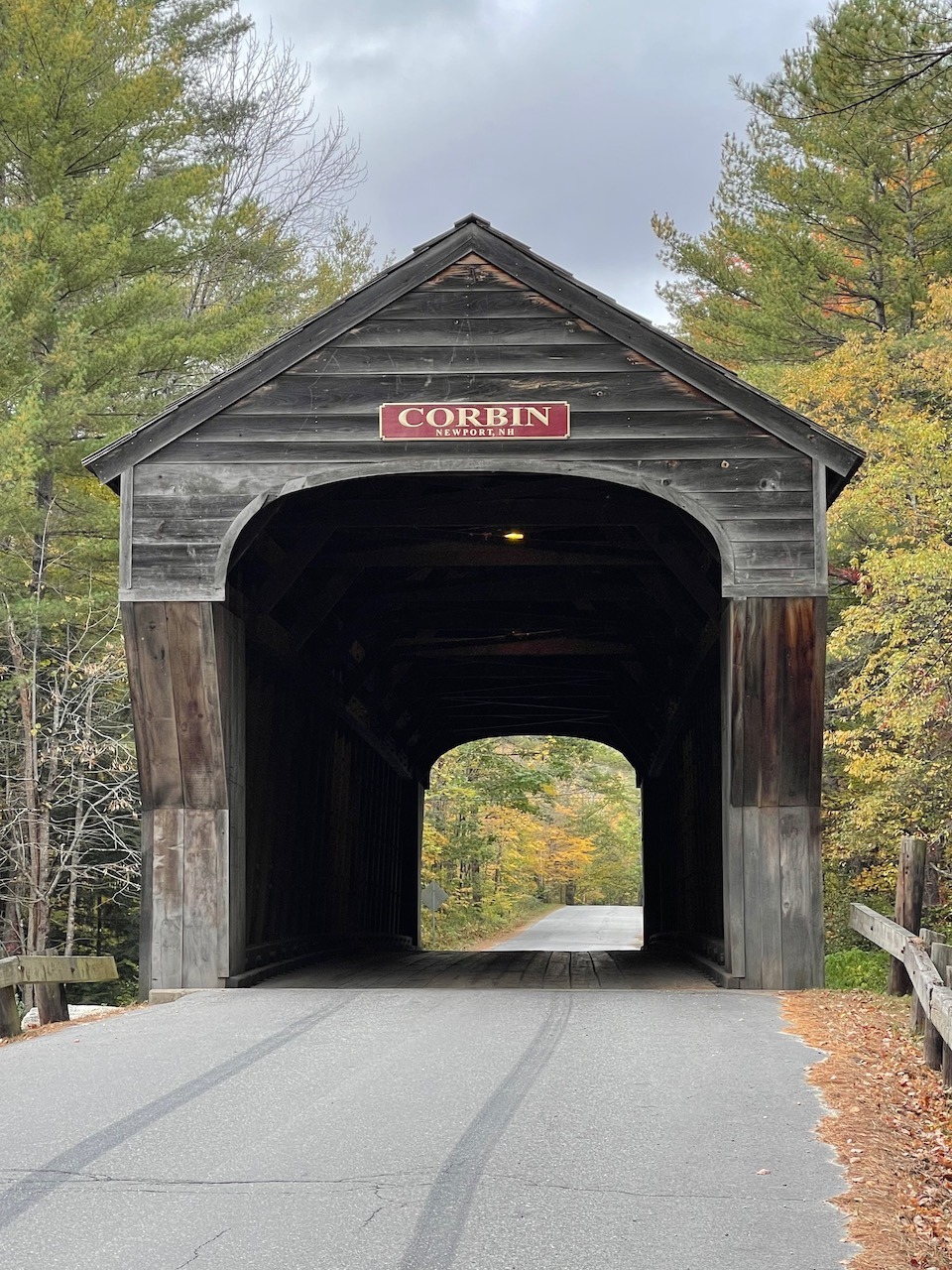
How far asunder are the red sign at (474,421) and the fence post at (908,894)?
3695 mm

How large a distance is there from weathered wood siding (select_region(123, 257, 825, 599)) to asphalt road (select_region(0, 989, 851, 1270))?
339cm

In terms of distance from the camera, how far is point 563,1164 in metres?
4.81

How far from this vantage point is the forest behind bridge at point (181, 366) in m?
15.6

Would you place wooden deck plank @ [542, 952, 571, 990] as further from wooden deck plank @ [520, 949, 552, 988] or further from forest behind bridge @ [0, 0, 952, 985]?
forest behind bridge @ [0, 0, 952, 985]

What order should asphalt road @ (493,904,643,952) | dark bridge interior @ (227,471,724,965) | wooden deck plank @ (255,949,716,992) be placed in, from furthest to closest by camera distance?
asphalt road @ (493,904,643,952) → dark bridge interior @ (227,471,724,965) → wooden deck plank @ (255,949,716,992)

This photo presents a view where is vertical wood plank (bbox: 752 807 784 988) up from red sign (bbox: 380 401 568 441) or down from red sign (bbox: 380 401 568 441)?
down

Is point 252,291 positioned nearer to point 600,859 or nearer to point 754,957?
point 754,957

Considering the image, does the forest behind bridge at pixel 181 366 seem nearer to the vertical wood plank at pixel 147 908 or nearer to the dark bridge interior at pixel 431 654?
the dark bridge interior at pixel 431 654

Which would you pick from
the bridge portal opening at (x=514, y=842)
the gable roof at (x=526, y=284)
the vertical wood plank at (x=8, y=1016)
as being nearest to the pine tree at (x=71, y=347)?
the gable roof at (x=526, y=284)

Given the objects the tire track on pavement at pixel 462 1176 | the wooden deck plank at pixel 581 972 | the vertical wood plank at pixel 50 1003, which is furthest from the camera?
the wooden deck plank at pixel 581 972

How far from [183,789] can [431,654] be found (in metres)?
8.24

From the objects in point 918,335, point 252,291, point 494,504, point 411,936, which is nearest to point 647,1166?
point 494,504

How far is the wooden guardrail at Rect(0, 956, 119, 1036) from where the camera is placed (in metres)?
8.64

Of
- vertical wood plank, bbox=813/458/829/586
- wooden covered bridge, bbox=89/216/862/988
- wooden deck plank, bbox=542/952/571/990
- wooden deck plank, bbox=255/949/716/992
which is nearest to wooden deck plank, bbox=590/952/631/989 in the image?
wooden deck plank, bbox=255/949/716/992
